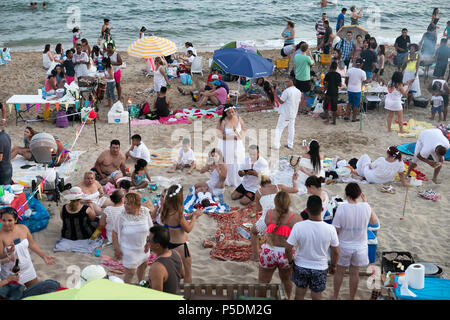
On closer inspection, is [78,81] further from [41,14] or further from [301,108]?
[41,14]

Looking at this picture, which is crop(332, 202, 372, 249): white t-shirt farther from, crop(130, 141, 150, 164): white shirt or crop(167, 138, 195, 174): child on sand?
crop(130, 141, 150, 164): white shirt

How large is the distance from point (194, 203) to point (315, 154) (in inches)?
81.0

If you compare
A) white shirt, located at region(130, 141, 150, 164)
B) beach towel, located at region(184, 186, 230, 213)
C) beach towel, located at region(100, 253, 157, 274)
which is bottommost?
beach towel, located at region(100, 253, 157, 274)

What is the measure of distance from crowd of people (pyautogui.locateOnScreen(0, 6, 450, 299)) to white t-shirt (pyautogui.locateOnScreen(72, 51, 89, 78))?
3 centimetres

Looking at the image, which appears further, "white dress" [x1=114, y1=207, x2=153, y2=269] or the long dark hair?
the long dark hair

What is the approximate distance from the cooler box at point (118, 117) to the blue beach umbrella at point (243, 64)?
8.33ft

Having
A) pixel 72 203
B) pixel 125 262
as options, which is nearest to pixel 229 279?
pixel 125 262

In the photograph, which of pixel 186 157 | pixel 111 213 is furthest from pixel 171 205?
pixel 186 157

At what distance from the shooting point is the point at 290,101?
9891mm

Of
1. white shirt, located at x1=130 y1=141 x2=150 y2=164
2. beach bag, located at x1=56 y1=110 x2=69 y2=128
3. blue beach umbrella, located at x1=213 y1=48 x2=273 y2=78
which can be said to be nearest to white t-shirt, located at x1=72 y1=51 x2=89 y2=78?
beach bag, located at x1=56 y1=110 x2=69 y2=128

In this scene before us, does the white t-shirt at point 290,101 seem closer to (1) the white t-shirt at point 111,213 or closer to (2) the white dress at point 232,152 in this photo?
(2) the white dress at point 232,152

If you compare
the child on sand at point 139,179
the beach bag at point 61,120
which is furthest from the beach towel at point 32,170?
the beach bag at point 61,120

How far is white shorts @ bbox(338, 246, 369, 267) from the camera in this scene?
5367 millimetres

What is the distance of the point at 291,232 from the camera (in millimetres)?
4934
